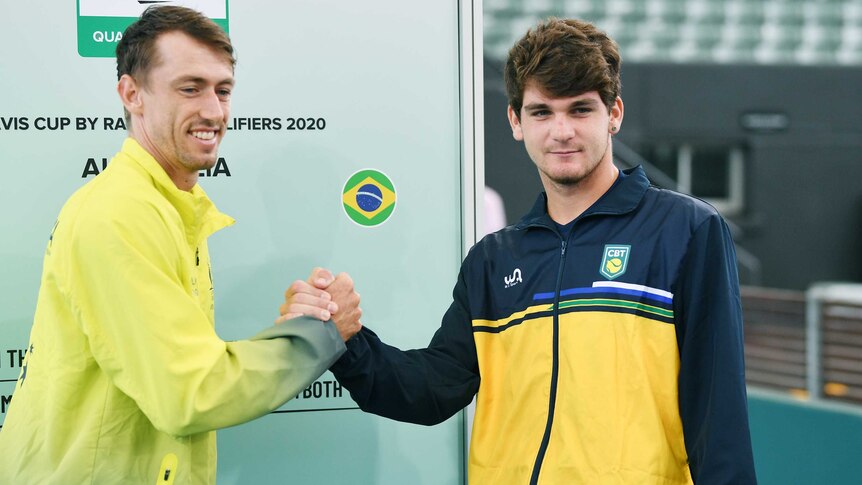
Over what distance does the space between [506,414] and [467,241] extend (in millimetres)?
479

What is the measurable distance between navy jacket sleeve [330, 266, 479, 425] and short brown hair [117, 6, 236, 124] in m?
0.59

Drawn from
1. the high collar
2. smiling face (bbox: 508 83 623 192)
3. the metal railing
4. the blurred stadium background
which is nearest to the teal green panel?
the metal railing

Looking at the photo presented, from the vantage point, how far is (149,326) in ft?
4.46

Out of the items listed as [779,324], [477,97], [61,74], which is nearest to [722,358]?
[477,97]

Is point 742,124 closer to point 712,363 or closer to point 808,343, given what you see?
point 808,343

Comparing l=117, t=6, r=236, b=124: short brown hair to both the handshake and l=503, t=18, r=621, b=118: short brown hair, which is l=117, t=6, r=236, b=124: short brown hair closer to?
the handshake

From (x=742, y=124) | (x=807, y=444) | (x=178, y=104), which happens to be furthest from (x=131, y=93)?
(x=742, y=124)

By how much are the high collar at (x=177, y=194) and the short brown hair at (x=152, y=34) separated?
11 cm

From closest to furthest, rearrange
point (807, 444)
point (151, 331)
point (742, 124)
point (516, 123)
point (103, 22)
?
point (151, 331), point (516, 123), point (103, 22), point (807, 444), point (742, 124)

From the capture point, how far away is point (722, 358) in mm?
1502

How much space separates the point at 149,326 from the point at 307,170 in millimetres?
685

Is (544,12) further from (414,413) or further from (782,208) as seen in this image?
(414,413)

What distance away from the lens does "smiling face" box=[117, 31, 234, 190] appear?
1532 mm

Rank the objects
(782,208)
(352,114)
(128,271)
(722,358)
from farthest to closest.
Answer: (782,208)
(352,114)
(722,358)
(128,271)
